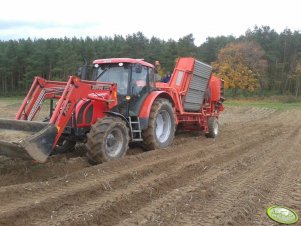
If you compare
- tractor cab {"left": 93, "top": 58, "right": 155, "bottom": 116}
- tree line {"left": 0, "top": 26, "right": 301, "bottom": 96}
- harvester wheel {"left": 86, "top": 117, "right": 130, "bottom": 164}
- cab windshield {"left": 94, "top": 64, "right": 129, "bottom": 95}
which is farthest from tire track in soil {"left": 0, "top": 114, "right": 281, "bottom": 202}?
tree line {"left": 0, "top": 26, "right": 301, "bottom": 96}

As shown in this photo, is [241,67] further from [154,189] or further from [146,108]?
[154,189]

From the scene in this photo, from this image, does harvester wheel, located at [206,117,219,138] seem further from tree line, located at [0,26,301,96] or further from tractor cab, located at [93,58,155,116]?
tree line, located at [0,26,301,96]

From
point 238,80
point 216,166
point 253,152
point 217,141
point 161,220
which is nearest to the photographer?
point 161,220

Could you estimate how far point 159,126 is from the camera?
32.0ft

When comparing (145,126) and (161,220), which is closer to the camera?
(161,220)

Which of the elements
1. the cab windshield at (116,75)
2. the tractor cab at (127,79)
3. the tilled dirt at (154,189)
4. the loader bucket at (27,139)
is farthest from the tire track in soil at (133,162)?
the cab windshield at (116,75)

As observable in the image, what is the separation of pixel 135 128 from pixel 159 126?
1288 mm

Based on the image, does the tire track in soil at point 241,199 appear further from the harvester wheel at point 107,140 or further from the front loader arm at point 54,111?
the front loader arm at point 54,111

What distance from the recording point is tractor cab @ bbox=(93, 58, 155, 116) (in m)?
8.53

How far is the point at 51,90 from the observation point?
7.73 metres

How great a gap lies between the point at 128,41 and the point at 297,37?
2784 centimetres

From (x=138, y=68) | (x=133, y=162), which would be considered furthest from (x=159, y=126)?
(x=133, y=162)

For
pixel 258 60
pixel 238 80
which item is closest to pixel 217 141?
pixel 238 80

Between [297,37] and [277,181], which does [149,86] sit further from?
[297,37]
